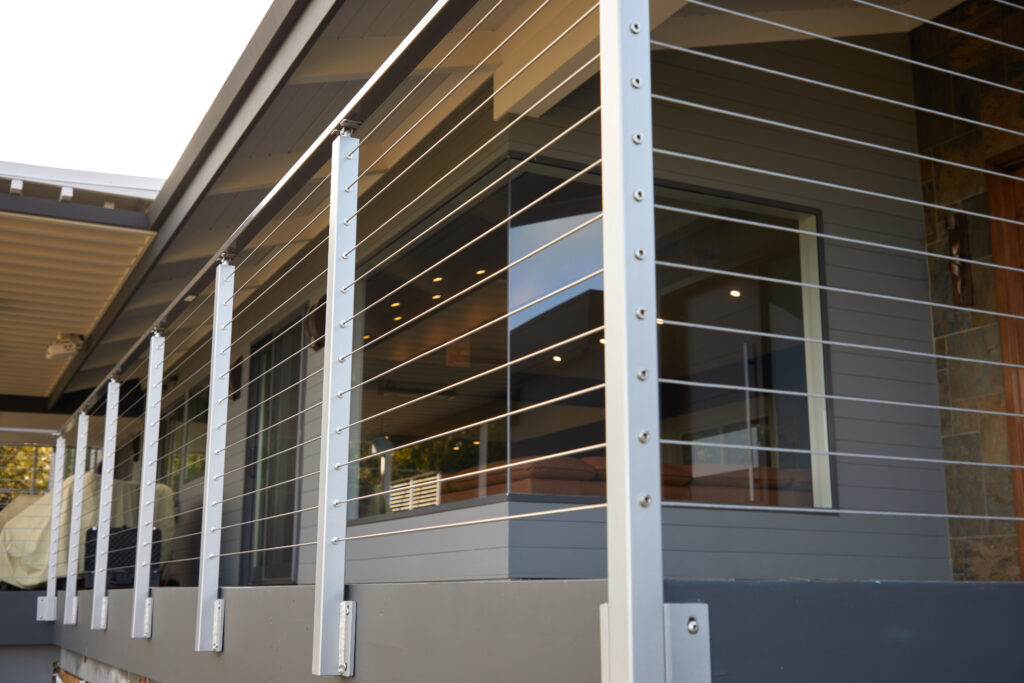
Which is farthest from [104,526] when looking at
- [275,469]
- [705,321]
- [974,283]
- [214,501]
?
[974,283]

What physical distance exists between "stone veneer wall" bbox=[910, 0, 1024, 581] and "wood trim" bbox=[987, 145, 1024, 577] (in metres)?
0.04

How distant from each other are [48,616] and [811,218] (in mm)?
5097

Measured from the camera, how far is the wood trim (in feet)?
13.6

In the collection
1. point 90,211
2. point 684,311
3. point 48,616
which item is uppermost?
point 90,211

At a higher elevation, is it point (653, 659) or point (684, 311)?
point (684, 311)

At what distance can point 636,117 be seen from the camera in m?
1.34

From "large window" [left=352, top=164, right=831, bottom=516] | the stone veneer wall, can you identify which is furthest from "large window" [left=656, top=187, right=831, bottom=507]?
the stone veneer wall

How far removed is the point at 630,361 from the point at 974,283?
12.3ft

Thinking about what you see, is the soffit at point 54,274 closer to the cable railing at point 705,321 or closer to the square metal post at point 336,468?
the cable railing at point 705,321

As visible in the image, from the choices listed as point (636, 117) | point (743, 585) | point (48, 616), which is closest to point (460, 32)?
point (636, 117)

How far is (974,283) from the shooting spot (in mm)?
4445

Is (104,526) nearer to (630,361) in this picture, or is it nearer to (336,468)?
(336,468)

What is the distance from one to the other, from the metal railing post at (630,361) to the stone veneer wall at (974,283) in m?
3.46

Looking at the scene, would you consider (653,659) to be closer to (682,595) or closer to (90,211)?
(682,595)
